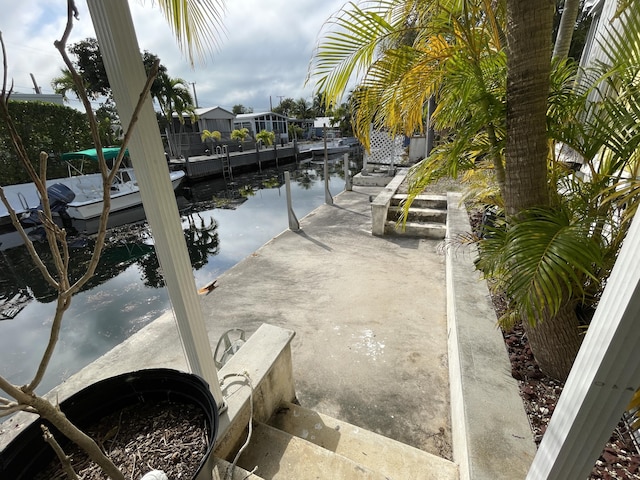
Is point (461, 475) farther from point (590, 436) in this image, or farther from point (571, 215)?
point (571, 215)

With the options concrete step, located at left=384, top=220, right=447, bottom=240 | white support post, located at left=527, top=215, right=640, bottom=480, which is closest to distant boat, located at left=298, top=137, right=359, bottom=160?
concrete step, located at left=384, top=220, right=447, bottom=240

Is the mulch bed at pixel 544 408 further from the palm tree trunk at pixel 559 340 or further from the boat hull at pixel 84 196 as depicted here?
the boat hull at pixel 84 196

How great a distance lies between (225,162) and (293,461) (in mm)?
19212

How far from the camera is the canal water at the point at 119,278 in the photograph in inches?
169

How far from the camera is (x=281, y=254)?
16.9 feet

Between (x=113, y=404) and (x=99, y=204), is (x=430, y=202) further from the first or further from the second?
(x=99, y=204)

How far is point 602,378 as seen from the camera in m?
0.69

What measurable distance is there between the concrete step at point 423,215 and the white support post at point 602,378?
4715 millimetres

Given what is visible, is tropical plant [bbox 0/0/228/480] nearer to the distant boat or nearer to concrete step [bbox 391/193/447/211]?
concrete step [bbox 391/193/447/211]

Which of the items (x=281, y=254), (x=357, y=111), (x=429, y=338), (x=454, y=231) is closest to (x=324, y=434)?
(x=429, y=338)

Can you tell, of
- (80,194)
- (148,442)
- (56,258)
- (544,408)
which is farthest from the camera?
(80,194)

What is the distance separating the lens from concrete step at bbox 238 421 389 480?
4.79 ft

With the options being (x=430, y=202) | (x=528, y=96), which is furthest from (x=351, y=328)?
(x=430, y=202)

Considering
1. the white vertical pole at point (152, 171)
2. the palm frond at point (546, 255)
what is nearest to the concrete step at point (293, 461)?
the white vertical pole at point (152, 171)
